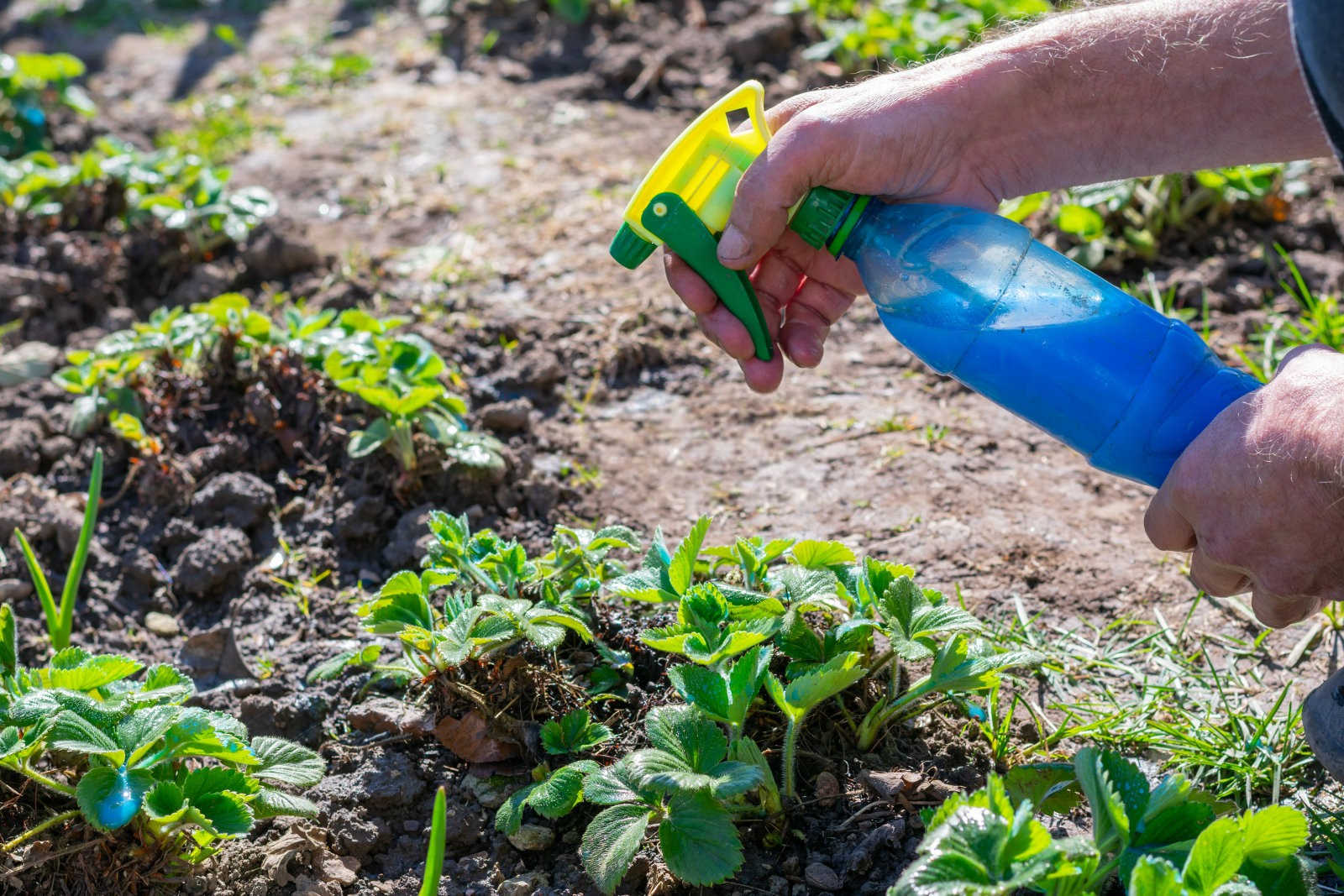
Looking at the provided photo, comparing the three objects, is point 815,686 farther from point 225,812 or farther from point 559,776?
point 225,812

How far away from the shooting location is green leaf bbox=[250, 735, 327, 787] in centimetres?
170

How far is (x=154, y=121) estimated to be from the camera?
471 centimetres

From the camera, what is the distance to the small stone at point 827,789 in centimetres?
175

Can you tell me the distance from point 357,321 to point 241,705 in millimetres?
1001

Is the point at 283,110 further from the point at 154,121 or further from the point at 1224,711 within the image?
the point at 1224,711

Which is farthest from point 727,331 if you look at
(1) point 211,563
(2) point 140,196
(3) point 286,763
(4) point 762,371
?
(2) point 140,196

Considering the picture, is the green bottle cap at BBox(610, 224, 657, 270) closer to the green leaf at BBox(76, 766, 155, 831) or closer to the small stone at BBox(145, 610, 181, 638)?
the green leaf at BBox(76, 766, 155, 831)

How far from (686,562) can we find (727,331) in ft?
1.72

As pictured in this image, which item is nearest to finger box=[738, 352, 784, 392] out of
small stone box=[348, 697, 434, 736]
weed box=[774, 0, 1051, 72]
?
small stone box=[348, 697, 434, 736]

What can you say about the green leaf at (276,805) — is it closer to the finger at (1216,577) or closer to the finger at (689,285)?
the finger at (689,285)

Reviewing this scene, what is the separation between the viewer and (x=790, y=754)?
169 centimetres

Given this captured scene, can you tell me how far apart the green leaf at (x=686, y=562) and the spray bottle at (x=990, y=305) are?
18.9 inches

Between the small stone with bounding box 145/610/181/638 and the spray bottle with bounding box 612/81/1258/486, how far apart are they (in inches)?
49.9

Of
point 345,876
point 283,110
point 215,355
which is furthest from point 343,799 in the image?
point 283,110
